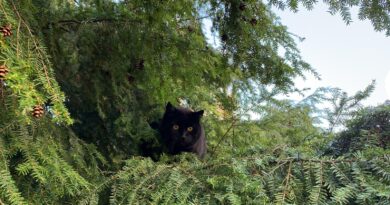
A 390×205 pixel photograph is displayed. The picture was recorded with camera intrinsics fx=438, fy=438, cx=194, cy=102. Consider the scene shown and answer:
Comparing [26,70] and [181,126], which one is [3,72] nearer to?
[26,70]

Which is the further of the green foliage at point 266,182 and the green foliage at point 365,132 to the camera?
the green foliage at point 365,132

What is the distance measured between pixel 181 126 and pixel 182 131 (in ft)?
0.17

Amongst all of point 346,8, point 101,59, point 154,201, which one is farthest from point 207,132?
point 154,201

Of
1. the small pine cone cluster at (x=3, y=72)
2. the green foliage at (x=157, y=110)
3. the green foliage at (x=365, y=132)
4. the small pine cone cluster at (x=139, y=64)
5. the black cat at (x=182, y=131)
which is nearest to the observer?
the small pine cone cluster at (x=3, y=72)

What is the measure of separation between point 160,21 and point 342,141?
4.55 ft

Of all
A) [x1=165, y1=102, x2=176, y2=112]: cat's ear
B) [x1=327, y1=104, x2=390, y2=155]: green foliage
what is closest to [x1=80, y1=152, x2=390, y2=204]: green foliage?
[x1=327, y1=104, x2=390, y2=155]: green foliage

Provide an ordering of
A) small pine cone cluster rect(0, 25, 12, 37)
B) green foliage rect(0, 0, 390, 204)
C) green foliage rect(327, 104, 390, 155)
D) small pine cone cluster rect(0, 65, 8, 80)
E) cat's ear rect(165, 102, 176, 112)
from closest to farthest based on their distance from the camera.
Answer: small pine cone cluster rect(0, 65, 8, 80) < small pine cone cluster rect(0, 25, 12, 37) < green foliage rect(0, 0, 390, 204) < green foliage rect(327, 104, 390, 155) < cat's ear rect(165, 102, 176, 112)

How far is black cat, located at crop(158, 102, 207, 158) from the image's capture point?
404 centimetres

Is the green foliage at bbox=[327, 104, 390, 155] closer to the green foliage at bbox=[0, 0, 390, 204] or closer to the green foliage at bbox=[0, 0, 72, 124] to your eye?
the green foliage at bbox=[0, 0, 390, 204]

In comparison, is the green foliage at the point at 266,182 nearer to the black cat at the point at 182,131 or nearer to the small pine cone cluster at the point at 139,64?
the small pine cone cluster at the point at 139,64

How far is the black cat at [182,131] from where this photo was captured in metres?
4.04

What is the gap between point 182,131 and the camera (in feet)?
13.7

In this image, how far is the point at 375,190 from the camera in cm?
159

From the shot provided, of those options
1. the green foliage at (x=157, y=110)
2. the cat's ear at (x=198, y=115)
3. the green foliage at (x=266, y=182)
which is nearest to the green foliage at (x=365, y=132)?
the green foliage at (x=157, y=110)
